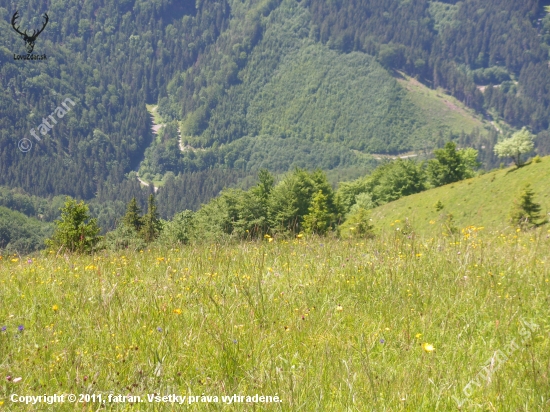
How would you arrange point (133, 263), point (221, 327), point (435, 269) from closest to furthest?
point (221, 327)
point (435, 269)
point (133, 263)

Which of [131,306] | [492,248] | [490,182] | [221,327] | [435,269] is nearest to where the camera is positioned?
[221,327]

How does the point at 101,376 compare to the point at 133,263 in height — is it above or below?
above

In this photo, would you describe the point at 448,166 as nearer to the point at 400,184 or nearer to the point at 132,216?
the point at 400,184

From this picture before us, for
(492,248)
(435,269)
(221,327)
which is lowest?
(492,248)

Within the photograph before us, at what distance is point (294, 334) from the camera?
15.1 ft

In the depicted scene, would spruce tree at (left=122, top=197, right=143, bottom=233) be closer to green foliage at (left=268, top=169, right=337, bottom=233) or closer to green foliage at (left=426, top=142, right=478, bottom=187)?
green foliage at (left=268, top=169, right=337, bottom=233)

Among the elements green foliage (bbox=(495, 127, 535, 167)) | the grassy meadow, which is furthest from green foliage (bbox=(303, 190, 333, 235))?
green foliage (bbox=(495, 127, 535, 167))

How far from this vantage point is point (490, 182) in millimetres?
82312

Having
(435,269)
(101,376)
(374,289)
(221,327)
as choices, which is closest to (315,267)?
(374,289)

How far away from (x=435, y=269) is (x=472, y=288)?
780 mm

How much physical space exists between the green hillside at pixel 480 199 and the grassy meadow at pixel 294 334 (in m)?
58.6

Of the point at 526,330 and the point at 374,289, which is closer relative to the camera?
the point at 526,330

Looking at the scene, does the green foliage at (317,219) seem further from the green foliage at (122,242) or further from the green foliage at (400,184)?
the green foliage at (400,184)

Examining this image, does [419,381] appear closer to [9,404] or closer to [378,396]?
[378,396]
